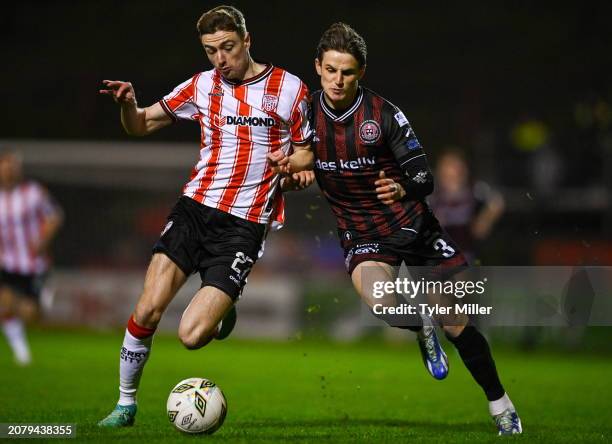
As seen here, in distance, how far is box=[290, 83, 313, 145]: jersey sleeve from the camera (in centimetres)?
643

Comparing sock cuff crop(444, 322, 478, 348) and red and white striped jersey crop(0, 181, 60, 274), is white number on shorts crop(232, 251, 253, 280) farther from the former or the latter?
red and white striped jersey crop(0, 181, 60, 274)

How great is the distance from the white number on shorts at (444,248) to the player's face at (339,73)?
118 cm

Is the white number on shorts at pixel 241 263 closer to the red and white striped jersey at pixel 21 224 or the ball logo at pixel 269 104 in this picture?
the ball logo at pixel 269 104

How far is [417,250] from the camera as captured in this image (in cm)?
661

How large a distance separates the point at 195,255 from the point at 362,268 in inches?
42.6

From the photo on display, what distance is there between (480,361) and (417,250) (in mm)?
834

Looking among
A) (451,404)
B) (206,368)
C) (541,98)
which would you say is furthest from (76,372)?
(541,98)

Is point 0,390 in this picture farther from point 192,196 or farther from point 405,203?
point 405,203

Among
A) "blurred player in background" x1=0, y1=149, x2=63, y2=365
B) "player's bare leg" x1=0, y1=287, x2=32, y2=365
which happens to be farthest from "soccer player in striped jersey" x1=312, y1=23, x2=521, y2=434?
"blurred player in background" x1=0, y1=149, x2=63, y2=365

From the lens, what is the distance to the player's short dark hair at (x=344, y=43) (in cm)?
618

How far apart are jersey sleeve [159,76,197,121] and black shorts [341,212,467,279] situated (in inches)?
53.8

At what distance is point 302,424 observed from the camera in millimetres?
6805

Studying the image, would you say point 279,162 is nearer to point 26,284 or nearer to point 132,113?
point 132,113

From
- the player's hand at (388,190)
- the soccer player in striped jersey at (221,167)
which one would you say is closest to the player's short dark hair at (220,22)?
the soccer player in striped jersey at (221,167)
